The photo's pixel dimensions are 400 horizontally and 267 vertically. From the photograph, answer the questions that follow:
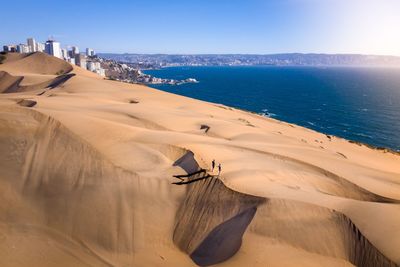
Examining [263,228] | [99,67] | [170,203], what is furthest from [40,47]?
[263,228]

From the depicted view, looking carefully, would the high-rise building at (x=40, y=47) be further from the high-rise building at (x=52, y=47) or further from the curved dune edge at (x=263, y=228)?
the curved dune edge at (x=263, y=228)

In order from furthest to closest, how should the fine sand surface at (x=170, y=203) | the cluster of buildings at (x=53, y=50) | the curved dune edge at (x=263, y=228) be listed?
the cluster of buildings at (x=53, y=50) < the fine sand surface at (x=170, y=203) < the curved dune edge at (x=263, y=228)

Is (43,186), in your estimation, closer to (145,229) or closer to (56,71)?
(145,229)

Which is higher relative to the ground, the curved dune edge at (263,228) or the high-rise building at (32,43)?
the high-rise building at (32,43)

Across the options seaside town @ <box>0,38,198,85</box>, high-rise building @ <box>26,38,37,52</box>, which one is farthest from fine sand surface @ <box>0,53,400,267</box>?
high-rise building @ <box>26,38,37,52</box>

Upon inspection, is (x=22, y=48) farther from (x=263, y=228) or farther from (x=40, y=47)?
(x=263, y=228)

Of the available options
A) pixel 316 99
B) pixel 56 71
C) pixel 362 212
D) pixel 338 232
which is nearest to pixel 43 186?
pixel 338 232

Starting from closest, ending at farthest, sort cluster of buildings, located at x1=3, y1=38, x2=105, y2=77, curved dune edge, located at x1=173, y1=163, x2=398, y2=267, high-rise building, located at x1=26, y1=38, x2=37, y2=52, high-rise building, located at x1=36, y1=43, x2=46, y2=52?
curved dune edge, located at x1=173, y1=163, x2=398, y2=267
cluster of buildings, located at x1=3, y1=38, x2=105, y2=77
high-rise building, located at x1=26, y1=38, x2=37, y2=52
high-rise building, located at x1=36, y1=43, x2=46, y2=52

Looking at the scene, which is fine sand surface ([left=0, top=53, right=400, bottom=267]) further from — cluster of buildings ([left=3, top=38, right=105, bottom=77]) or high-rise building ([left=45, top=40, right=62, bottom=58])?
high-rise building ([left=45, top=40, right=62, bottom=58])

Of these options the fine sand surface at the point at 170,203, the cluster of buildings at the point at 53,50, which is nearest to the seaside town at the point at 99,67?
the cluster of buildings at the point at 53,50

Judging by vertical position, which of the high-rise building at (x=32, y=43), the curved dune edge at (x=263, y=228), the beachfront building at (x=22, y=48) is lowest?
the curved dune edge at (x=263, y=228)
